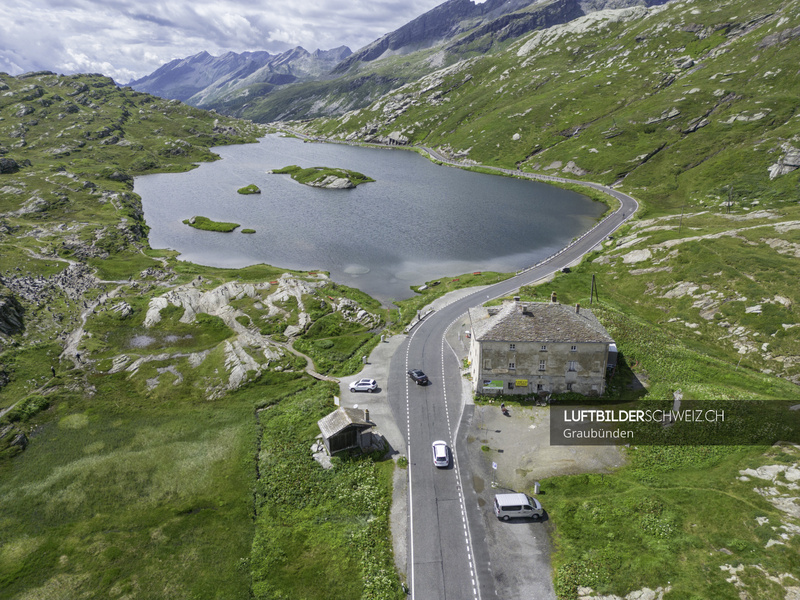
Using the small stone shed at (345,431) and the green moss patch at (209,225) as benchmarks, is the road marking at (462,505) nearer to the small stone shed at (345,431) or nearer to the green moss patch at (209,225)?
the small stone shed at (345,431)

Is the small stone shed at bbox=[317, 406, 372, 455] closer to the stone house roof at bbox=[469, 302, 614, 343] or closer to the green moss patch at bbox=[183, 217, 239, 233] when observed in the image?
the stone house roof at bbox=[469, 302, 614, 343]

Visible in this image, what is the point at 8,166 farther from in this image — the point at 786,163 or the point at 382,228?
the point at 786,163

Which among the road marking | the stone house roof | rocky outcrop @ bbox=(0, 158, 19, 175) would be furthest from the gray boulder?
the stone house roof

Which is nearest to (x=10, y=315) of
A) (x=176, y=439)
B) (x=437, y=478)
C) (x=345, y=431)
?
(x=176, y=439)

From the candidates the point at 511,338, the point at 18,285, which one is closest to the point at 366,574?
the point at 511,338

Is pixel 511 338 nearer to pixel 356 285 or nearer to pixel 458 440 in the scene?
pixel 458 440

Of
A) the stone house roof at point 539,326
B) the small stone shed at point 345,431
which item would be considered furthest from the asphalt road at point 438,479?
the stone house roof at point 539,326
